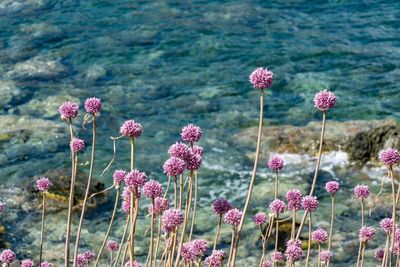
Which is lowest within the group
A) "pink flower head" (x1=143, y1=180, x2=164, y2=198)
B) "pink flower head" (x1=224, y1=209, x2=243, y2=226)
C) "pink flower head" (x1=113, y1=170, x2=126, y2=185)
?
"pink flower head" (x1=224, y1=209, x2=243, y2=226)

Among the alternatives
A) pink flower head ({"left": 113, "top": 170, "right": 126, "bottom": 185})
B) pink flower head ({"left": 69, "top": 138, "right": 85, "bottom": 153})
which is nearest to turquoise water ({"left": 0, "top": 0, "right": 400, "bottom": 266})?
pink flower head ({"left": 113, "top": 170, "right": 126, "bottom": 185})

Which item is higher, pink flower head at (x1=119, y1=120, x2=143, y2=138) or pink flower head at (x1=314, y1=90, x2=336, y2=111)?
pink flower head at (x1=314, y1=90, x2=336, y2=111)

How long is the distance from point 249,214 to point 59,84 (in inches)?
263

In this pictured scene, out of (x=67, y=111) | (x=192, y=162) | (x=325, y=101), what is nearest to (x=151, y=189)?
(x=192, y=162)

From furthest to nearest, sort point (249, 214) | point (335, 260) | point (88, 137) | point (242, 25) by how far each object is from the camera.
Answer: point (242, 25), point (88, 137), point (249, 214), point (335, 260)

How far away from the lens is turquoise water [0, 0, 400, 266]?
12.9 metres

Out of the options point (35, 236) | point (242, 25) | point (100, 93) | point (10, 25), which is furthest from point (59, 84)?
point (35, 236)

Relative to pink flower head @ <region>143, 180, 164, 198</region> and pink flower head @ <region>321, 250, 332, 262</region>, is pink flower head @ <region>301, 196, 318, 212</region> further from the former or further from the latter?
pink flower head @ <region>143, 180, 164, 198</region>

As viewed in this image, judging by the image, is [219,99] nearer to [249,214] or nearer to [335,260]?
[249,214]

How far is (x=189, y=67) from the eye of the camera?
53.9ft

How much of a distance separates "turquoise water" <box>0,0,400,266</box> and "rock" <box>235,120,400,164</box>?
0.54 metres

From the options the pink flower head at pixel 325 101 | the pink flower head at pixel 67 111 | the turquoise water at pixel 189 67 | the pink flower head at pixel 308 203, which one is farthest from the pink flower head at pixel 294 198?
the turquoise water at pixel 189 67

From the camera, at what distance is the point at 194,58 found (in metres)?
16.9

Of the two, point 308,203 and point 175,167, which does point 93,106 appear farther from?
point 308,203
